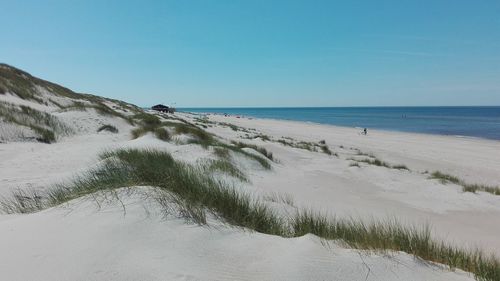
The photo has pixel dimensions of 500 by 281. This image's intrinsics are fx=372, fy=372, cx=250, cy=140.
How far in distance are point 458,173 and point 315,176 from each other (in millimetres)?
8759

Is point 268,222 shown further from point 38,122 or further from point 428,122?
point 428,122

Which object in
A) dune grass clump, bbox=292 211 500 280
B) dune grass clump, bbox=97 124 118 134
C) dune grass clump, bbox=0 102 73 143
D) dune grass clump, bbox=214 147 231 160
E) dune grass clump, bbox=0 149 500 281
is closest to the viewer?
dune grass clump, bbox=292 211 500 280

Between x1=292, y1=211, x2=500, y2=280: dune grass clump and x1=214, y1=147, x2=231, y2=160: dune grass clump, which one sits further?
x1=214, y1=147, x2=231, y2=160: dune grass clump

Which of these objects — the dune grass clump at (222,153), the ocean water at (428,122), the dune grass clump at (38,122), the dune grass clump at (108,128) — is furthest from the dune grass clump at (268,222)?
the ocean water at (428,122)

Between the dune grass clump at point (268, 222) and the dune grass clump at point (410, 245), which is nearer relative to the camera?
the dune grass clump at point (410, 245)

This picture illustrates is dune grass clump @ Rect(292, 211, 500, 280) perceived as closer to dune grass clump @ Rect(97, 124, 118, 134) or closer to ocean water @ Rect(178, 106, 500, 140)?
dune grass clump @ Rect(97, 124, 118, 134)

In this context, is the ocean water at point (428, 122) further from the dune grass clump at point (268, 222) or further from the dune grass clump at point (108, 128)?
the dune grass clump at point (268, 222)

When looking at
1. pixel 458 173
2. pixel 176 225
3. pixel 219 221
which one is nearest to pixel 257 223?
pixel 219 221

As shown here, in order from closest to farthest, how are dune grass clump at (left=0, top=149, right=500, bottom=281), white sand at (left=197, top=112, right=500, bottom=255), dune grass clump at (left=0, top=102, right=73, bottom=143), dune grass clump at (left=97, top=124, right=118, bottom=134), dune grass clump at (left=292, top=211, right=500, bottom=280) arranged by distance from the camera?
dune grass clump at (left=292, top=211, right=500, bottom=280), dune grass clump at (left=0, top=149, right=500, bottom=281), white sand at (left=197, top=112, right=500, bottom=255), dune grass clump at (left=0, top=102, right=73, bottom=143), dune grass clump at (left=97, top=124, right=118, bottom=134)

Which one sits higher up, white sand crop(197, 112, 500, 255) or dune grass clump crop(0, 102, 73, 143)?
dune grass clump crop(0, 102, 73, 143)

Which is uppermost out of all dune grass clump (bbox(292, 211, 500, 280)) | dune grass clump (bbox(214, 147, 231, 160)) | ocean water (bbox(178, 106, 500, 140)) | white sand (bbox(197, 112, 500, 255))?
dune grass clump (bbox(292, 211, 500, 280))

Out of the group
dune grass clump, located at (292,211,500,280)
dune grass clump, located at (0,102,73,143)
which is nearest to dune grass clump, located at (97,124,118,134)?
dune grass clump, located at (0,102,73,143)

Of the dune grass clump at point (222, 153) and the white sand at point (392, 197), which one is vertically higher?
the dune grass clump at point (222, 153)

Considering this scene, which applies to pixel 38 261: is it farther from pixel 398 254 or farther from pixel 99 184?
pixel 398 254
